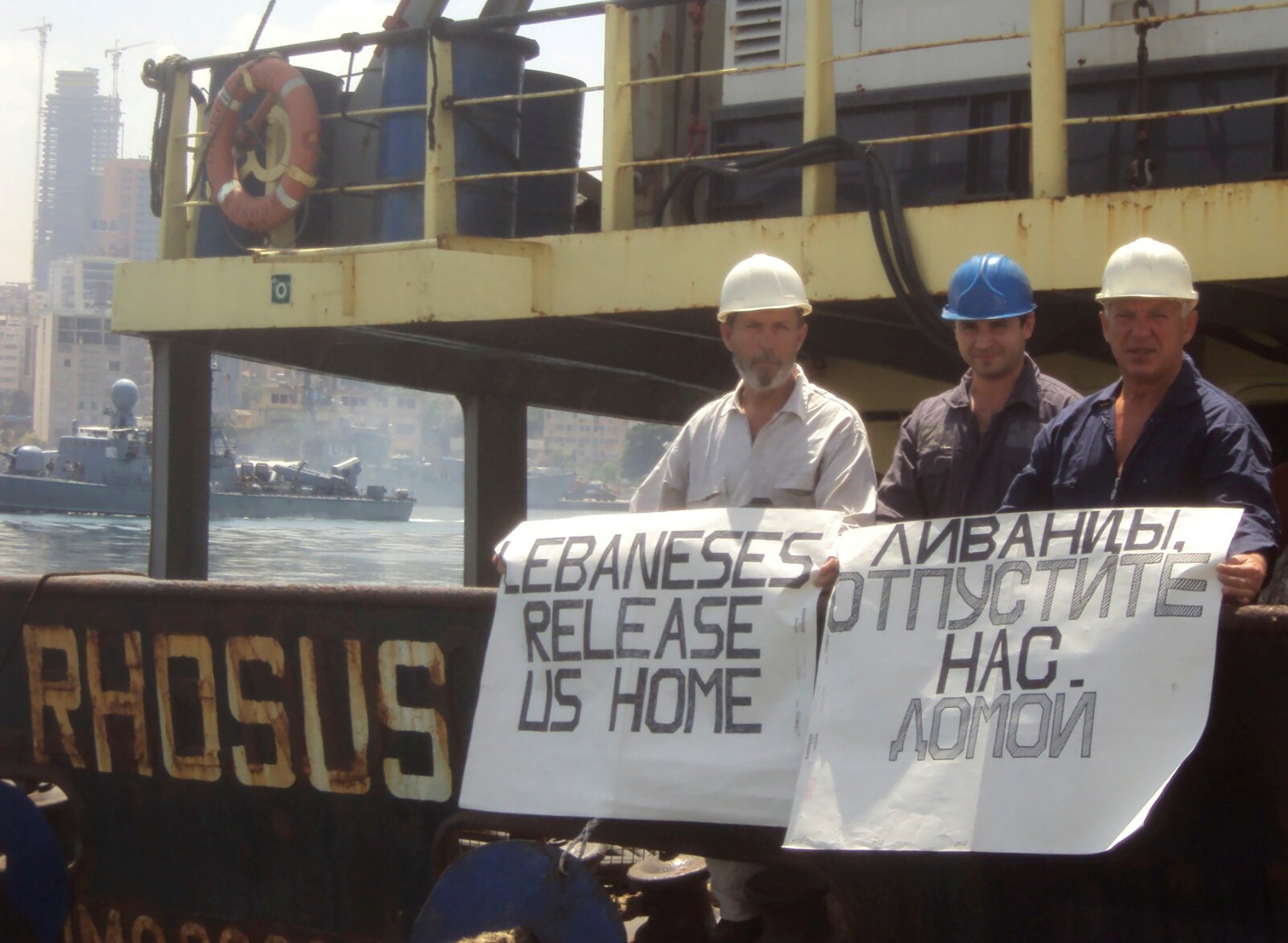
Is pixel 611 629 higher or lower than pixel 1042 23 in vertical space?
lower

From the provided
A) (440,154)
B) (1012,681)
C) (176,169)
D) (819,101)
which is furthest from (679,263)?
(1012,681)

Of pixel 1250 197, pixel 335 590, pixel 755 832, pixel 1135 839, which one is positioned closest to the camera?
pixel 1135 839

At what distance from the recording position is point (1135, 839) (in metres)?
3.02

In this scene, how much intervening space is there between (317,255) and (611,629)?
13.4 ft

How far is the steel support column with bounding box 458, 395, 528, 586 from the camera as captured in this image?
1012cm

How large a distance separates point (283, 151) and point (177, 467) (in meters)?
1.85

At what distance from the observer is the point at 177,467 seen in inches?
336

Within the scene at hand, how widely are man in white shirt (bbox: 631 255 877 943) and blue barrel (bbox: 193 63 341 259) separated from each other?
481 cm

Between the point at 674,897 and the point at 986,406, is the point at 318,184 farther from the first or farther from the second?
the point at 986,406

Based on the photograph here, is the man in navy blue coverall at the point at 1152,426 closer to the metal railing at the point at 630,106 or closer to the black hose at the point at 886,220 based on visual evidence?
the metal railing at the point at 630,106

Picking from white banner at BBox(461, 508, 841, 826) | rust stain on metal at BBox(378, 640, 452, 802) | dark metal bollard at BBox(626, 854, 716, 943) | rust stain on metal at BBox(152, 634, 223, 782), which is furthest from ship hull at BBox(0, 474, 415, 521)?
white banner at BBox(461, 508, 841, 826)

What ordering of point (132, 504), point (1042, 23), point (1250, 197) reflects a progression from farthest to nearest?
point (132, 504)
point (1042, 23)
point (1250, 197)

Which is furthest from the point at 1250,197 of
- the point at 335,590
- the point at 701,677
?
the point at 335,590

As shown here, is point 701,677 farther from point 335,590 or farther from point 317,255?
point 317,255
